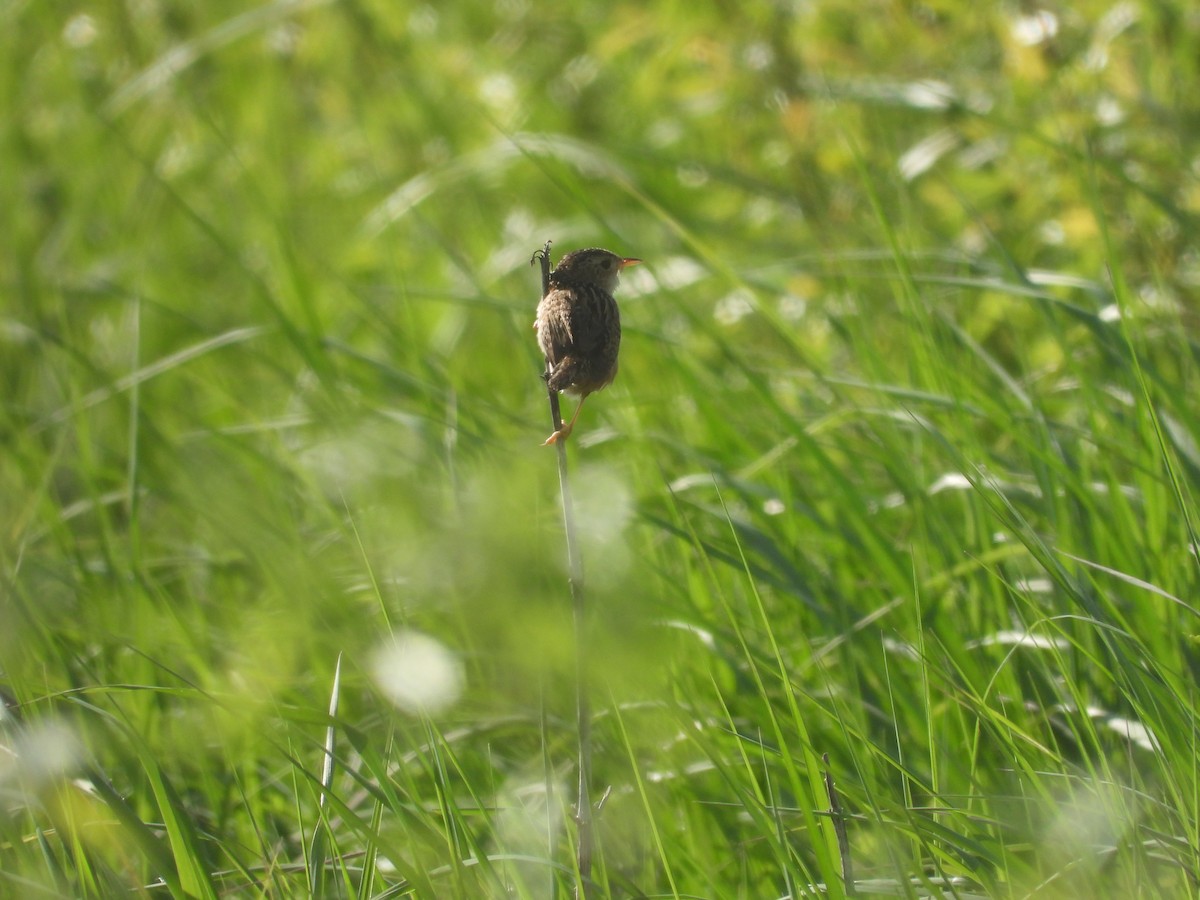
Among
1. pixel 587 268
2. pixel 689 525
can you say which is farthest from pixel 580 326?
pixel 689 525

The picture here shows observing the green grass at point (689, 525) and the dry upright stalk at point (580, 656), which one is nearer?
the dry upright stalk at point (580, 656)

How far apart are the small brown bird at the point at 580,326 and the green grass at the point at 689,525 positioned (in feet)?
0.77

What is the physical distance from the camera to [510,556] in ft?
4.11

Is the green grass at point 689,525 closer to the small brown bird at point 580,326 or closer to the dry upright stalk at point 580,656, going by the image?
the dry upright stalk at point 580,656

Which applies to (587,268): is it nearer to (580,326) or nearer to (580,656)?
(580,326)

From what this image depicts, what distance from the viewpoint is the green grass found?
1317 millimetres

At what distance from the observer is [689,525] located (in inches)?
50.4

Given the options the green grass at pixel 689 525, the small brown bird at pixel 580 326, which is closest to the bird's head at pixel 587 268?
the small brown bird at pixel 580 326

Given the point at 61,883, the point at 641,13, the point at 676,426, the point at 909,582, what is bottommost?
the point at 61,883

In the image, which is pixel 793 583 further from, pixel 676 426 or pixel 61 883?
pixel 61 883

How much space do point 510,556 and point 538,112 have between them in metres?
3.15

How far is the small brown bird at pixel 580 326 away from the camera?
1.08 m

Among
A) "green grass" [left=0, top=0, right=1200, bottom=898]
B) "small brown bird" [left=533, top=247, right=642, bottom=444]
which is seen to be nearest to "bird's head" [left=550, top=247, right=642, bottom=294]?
"small brown bird" [left=533, top=247, right=642, bottom=444]

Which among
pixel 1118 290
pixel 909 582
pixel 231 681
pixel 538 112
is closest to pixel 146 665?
pixel 231 681
